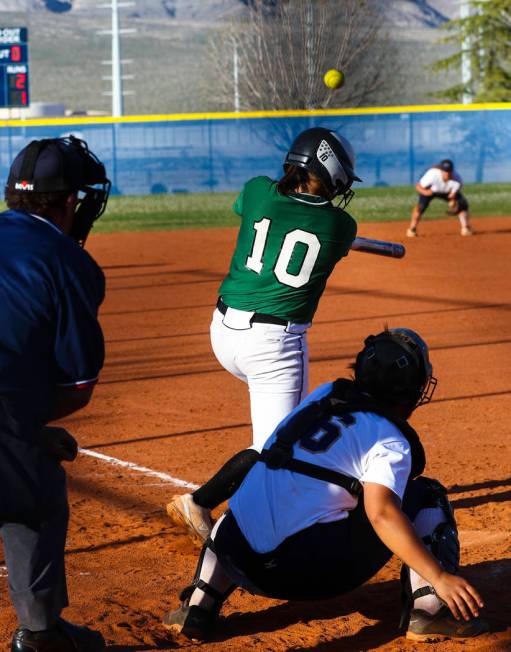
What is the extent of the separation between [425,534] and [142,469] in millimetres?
2857

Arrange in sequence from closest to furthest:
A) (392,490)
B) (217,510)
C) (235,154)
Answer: (392,490) < (217,510) < (235,154)

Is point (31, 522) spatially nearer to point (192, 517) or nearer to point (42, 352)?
point (42, 352)

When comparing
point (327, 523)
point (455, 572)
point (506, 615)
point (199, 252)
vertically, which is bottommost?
point (199, 252)

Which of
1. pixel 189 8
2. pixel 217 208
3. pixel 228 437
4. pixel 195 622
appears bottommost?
pixel 217 208

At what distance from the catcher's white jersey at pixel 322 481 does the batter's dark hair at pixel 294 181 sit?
127cm

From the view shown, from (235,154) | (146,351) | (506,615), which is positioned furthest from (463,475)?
(235,154)

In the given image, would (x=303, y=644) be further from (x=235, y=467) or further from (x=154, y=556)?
(x=154, y=556)

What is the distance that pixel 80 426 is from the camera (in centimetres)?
772

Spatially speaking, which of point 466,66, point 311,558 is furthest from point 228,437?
point 466,66

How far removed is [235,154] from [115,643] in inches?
1066

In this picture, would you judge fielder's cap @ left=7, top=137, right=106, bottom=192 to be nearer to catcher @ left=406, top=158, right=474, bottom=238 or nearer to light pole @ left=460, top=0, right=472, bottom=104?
catcher @ left=406, top=158, right=474, bottom=238

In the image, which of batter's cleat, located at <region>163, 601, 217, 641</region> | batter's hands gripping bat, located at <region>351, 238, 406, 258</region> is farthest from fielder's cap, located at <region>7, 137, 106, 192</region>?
batter's hands gripping bat, located at <region>351, 238, 406, 258</region>

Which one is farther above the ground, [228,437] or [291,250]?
[291,250]

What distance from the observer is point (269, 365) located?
478cm
